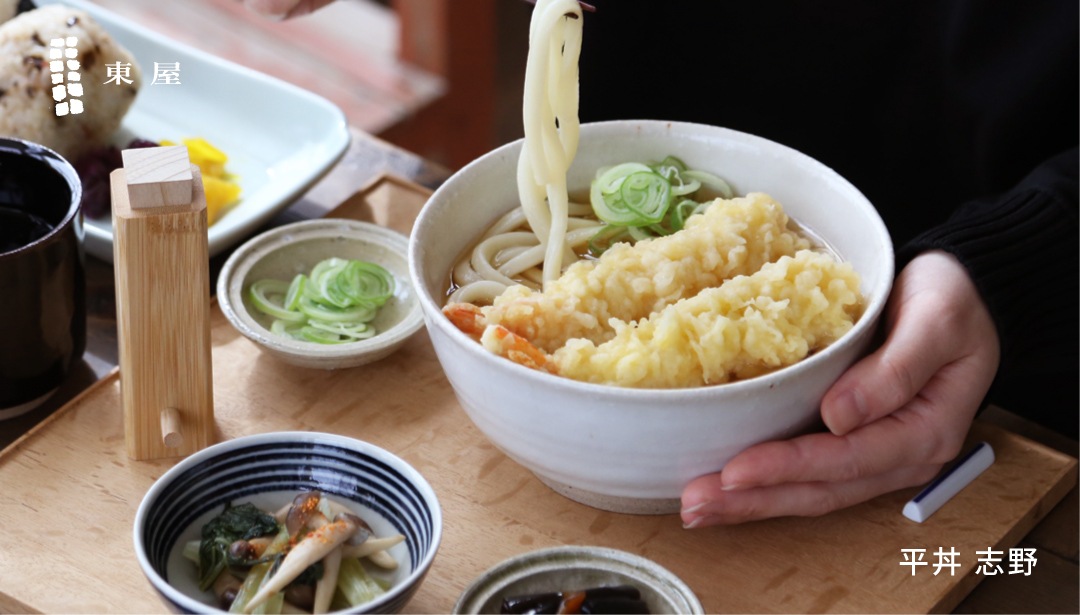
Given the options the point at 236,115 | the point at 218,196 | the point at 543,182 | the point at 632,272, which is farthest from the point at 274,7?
the point at 632,272

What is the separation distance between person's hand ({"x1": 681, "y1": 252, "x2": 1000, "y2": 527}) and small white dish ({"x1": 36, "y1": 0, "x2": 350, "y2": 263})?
105 centimetres

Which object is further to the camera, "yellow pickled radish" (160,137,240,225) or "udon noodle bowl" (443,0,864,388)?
"yellow pickled radish" (160,137,240,225)

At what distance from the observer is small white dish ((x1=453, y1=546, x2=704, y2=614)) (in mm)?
1227

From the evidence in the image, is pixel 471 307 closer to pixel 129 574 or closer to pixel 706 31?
pixel 129 574

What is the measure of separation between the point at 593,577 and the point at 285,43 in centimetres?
349

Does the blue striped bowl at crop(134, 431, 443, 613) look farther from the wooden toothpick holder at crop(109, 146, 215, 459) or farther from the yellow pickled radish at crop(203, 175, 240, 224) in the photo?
the yellow pickled radish at crop(203, 175, 240, 224)

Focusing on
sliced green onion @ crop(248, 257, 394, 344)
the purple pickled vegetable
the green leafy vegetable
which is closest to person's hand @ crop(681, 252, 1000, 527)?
the green leafy vegetable

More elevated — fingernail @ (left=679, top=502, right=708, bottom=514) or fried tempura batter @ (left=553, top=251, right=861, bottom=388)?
fried tempura batter @ (left=553, top=251, right=861, bottom=388)

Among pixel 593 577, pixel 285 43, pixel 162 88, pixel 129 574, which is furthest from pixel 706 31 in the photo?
pixel 285 43

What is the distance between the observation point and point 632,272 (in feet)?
4.81

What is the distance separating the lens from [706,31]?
222cm

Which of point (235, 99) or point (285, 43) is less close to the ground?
point (235, 99)

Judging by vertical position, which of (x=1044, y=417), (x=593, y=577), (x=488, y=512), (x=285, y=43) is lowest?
(x=285, y=43)

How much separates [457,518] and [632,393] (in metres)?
0.35
